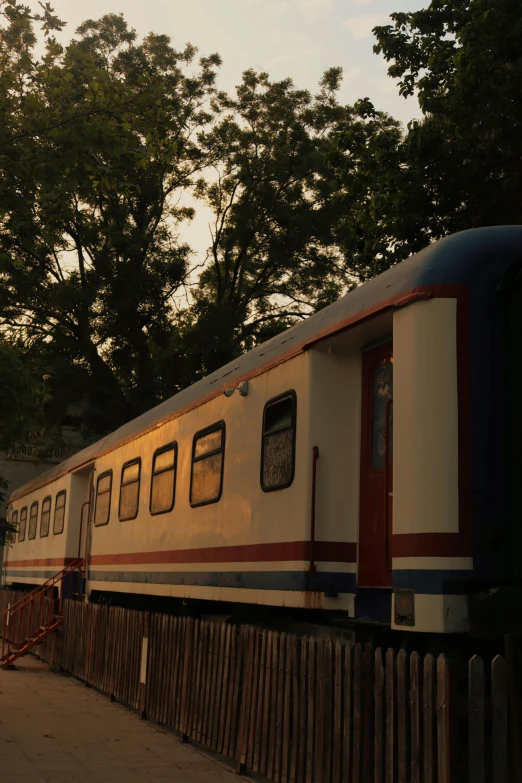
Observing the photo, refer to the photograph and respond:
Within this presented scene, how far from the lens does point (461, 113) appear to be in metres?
16.6

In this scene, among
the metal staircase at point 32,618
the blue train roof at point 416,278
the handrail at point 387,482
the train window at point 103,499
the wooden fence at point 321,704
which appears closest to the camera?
the wooden fence at point 321,704

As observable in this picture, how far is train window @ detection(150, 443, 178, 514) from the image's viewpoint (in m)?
12.9

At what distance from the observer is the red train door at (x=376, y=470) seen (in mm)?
7883

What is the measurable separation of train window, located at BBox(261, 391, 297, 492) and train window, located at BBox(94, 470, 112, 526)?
24.9ft

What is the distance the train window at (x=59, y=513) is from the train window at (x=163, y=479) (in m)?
8.01

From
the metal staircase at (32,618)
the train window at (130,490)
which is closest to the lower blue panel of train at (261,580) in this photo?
the train window at (130,490)

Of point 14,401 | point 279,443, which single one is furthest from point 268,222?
point 279,443

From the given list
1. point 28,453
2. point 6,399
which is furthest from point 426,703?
point 28,453

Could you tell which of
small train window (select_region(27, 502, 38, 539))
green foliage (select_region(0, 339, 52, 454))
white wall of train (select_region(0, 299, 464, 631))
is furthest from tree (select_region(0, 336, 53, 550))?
small train window (select_region(27, 502, 38, 539))

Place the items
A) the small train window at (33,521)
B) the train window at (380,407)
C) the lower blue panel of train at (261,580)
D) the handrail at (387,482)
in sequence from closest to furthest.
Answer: the handrail at (387,482) → the train window at (380,407) → the lower blue panel of train at (261,580) → the small train window at (33,521)

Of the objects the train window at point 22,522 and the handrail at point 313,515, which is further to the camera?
the train window at point 22,522

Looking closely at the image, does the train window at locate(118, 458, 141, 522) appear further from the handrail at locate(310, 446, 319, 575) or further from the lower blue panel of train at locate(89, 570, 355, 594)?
the handrail at locate(310, 446, 319, 575)

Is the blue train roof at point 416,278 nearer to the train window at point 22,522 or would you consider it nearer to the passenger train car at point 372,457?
the passenger train car at point 372,457

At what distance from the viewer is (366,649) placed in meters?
6.73
